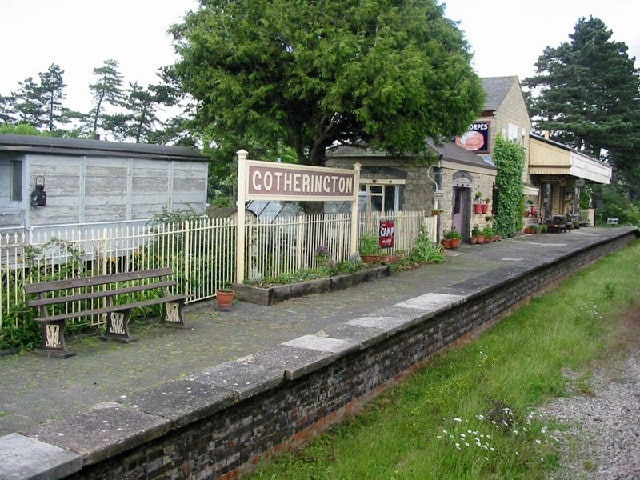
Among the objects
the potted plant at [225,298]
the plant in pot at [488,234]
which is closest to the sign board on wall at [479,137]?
the plant in pot at [488,234]

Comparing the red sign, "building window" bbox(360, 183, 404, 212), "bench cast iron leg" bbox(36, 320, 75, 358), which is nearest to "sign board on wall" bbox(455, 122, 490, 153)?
"building window" bbox(360, 183, 404, 212)

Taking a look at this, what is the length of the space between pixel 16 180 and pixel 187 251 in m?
4.22

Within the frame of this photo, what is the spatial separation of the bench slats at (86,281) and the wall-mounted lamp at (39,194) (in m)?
4.14

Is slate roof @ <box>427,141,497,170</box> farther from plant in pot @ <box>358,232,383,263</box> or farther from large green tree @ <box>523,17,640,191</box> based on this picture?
large green tree @ <box>523,17,640,191</box>

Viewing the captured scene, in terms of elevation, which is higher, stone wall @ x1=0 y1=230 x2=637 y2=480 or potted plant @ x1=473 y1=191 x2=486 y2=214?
potted plant @ x1=473 y1=191 x2=486 y2=214

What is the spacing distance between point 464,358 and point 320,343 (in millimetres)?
3169

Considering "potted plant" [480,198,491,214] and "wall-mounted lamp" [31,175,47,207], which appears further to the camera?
"potted plant" [480,198,491,214]

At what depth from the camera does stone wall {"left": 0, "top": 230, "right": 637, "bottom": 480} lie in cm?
346

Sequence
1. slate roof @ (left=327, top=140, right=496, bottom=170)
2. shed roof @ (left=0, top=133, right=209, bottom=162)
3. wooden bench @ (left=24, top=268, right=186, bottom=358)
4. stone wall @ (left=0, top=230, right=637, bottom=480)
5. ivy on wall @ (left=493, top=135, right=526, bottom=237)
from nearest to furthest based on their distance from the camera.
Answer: stone wall @ (left=0, top=230, right=637, bottom=480), wooden bench @ (left=24, top=268, right=186, bottom=358), shed roof @ (left=0, top=133, right=209, bottom=162), slate roof @ (left=327, top=140, right=496, bottom=170), ivy on wall @ (left=493, top=135, right=526, bottom=237)

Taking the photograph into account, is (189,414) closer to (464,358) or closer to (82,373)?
(82,373)

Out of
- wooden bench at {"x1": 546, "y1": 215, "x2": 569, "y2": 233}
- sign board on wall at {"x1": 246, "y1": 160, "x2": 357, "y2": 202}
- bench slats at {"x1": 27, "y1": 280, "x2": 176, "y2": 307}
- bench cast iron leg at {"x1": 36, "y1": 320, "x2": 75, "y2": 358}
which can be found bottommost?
bench cast iron leg at {"x1": 36, "y1": 320, "x2": 75, "y2": 358}

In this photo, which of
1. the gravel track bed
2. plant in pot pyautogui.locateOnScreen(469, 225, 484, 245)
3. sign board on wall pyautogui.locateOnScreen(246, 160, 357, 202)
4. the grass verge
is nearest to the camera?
the grass verge

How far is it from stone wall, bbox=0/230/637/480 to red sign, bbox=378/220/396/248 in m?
5.71

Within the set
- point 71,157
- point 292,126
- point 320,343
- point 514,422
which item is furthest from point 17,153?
point 514,422
